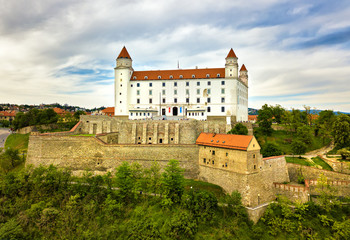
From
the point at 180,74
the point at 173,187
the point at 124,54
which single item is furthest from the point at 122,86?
the point at 173,187

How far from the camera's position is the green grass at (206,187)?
33.5 m

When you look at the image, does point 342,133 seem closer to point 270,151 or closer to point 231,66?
point 270,151

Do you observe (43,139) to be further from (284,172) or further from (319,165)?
(319,165)

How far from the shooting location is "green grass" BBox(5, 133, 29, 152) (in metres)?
58.9

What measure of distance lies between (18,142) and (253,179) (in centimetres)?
6329

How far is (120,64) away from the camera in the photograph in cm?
6006

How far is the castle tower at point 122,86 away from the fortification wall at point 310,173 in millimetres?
40330

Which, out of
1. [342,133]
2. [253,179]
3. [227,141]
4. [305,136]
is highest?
[342,133]

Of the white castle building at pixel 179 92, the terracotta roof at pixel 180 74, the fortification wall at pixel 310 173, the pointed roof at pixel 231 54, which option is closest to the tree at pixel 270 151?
the fortification wall at pixel 310 173

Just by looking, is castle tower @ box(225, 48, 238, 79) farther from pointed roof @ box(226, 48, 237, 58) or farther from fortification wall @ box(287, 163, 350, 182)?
fortification wall @ box(287, 163, 350, 182)

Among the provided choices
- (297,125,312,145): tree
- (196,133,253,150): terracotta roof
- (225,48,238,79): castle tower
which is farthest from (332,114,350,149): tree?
(225,48,238,79): castle tower

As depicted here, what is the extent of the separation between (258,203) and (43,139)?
3975 centimetres

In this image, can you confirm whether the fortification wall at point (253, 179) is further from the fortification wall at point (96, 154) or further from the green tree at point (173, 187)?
the green tree at point (173, 187)

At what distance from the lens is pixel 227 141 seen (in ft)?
113
